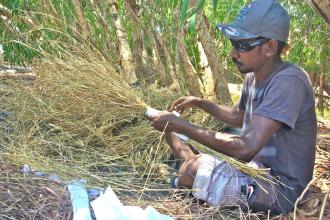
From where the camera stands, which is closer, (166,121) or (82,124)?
(166,121)

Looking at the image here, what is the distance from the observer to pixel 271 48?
216cm

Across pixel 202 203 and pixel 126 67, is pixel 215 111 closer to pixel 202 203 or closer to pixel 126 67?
pixel 202 203

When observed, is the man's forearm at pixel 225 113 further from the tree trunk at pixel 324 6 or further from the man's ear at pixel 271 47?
the tree trunk at pixel 324 6

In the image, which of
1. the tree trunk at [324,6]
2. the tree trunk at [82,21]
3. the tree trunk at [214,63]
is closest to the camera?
the tree trunk at [324,6]

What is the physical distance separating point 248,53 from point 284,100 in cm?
31

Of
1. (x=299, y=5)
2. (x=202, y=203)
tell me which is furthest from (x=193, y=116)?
(x=299, y=5)

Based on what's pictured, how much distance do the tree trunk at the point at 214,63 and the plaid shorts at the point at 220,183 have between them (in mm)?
1689

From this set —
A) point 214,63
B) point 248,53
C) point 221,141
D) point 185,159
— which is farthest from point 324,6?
point 214,63

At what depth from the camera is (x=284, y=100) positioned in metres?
1.99

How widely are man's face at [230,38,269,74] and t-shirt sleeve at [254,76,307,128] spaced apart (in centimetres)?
16

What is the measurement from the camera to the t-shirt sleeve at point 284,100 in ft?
6.47

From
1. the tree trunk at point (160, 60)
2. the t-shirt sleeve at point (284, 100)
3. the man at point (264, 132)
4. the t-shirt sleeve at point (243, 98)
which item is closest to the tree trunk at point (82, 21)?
the tree trunk at point (160, 60)

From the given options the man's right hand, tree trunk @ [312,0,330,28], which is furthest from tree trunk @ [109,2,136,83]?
tree trunk @ [312,0,330,28]

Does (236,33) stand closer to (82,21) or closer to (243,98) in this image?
(243,98)
